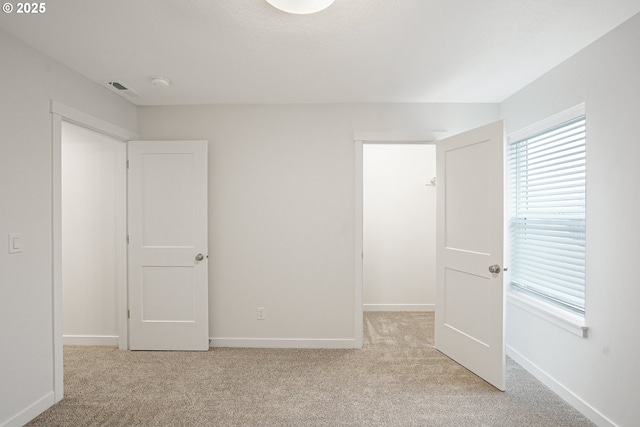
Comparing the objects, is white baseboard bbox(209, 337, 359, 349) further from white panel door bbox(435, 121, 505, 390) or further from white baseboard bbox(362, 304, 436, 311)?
white baseboard bbox(362, 304, 436, 311)

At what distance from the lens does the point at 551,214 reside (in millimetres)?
2703

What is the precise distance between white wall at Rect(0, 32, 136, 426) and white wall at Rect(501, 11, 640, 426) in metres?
3.60

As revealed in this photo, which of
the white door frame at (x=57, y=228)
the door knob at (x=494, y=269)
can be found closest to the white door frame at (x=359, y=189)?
the door knob at (x=494, y=269)

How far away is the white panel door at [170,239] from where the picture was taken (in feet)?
11.0

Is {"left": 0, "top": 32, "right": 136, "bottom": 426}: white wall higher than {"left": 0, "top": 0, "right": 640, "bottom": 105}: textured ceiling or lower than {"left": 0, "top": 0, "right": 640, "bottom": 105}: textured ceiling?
lower

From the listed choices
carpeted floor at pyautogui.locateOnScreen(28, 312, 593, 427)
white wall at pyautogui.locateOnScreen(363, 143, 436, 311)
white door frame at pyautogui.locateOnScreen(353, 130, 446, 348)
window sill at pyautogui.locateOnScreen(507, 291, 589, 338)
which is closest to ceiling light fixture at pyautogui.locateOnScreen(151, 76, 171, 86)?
white door frame at pyautogui.locateOnScreen(353, 130, 446, 348)

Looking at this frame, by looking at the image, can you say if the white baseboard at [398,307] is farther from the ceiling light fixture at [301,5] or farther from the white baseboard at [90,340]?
the ceiling light fixture at [301,5]

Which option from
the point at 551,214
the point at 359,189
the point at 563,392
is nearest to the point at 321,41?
the point at 359,189

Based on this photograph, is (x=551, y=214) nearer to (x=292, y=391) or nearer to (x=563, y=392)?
(x=563, y=392)

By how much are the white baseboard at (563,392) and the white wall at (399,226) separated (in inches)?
68.6

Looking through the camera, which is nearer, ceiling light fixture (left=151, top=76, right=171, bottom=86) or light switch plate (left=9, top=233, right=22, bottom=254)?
light switch plate (left=9, top=233, right=22, bottom=254)

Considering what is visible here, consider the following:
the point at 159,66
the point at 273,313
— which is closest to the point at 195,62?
the point at 159,66

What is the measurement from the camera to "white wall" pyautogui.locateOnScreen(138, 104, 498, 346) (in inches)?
136

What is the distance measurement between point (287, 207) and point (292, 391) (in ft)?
5.44
